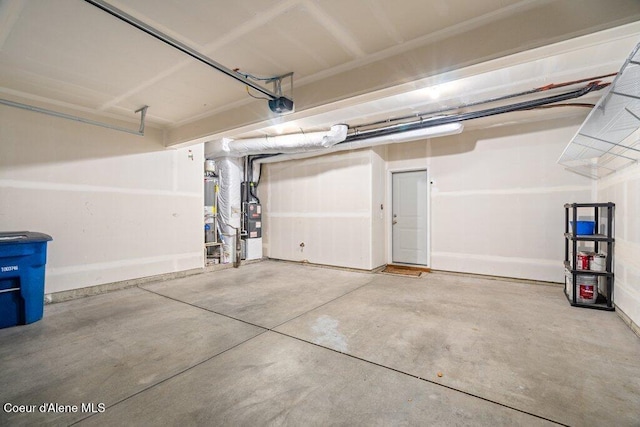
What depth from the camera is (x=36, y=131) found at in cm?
328

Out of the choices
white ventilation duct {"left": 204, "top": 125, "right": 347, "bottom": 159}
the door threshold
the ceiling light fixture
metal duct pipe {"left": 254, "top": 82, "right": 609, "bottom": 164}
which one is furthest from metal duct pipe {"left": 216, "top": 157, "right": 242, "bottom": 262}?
the door threshold

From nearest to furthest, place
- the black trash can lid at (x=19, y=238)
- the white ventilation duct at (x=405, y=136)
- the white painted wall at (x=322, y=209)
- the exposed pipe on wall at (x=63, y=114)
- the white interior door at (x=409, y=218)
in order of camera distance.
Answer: the black trash can lid at (x=19, y=238)
the exposed pipe on wall at (x=63, y=114)
the white ventilation duct at (x=405, y=136)
the white painted wall at (x=322, y=209)
the white interior door at (x=409, y=218)

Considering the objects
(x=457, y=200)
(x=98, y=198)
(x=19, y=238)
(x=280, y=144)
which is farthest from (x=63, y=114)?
(x=457, y=200)

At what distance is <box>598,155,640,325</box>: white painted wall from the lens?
2453mm

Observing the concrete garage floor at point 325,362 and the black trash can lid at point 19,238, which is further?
the black trash can lid at point 19,238

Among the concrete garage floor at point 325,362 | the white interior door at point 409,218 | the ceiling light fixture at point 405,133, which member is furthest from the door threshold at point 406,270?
the ceiling light fixture at point 405,133

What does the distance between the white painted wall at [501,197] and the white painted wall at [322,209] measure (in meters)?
1.16

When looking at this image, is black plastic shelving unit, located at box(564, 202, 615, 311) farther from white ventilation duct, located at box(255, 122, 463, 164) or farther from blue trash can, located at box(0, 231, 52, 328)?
blue trash can, located at box(0, 231, 52, 328)

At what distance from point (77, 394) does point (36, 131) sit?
11.0ft

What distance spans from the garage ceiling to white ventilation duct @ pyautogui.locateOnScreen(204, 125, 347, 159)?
1.21 m

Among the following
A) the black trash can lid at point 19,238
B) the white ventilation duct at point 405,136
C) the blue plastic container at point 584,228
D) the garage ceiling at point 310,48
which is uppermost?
the garage ceiling at point 310,48

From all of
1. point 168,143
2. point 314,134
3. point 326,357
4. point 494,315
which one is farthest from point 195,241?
point 494,315

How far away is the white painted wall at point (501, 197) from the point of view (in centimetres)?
405

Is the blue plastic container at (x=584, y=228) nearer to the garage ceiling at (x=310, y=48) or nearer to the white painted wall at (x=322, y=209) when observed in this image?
the garage ceiling at (x=310, y=48)
